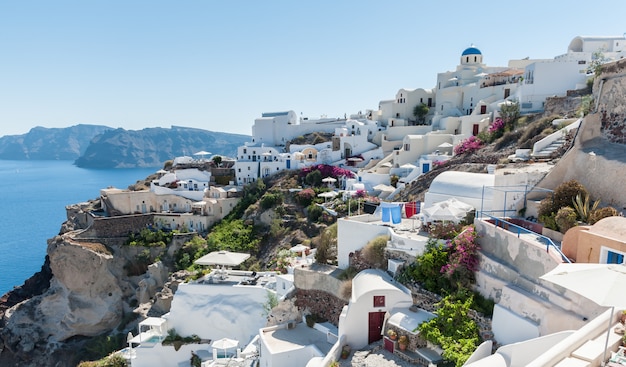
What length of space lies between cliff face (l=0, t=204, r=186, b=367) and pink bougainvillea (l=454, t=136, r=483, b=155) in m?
25.4

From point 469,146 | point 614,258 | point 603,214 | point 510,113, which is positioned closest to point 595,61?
point 510,113

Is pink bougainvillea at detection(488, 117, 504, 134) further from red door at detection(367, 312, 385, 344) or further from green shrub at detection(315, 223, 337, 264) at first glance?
red door at detection(367, 312, 385, 344)

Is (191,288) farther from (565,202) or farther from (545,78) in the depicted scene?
(545,78)

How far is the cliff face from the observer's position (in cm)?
3067

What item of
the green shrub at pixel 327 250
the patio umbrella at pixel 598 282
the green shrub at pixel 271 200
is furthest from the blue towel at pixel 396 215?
the green shrub at pixel 271 200

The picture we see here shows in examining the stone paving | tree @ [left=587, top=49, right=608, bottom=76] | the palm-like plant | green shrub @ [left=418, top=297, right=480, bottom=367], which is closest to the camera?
green shrub @ [left=418, top=297, right=480, bottom=367]

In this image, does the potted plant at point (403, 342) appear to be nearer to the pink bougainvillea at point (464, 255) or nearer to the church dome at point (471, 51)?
the pink bougainvillea at point (464, 255)

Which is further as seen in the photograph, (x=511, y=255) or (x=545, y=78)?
(x=545, y=78)

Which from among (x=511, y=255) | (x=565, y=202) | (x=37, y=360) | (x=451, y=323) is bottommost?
(x=37, y=360)

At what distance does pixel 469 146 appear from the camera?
29484 millimetres

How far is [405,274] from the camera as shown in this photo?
13.0 meters

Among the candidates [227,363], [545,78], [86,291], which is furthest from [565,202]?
[86,291]

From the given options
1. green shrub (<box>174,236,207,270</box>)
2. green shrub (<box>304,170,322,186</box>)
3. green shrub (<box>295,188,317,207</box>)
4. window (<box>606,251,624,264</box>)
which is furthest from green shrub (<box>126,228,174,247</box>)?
window (<box>606,251,624,264</box>)

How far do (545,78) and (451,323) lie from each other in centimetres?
2889
